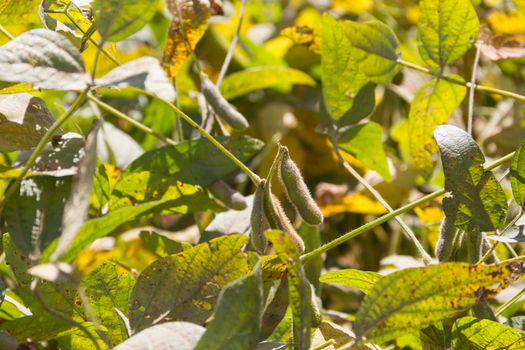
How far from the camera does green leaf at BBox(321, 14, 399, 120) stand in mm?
771

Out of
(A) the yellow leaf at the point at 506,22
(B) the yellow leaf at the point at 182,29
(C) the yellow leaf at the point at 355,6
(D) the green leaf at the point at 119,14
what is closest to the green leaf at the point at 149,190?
(B) the yellow leaf at the point at 182,29

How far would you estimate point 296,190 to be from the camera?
1.90 ft

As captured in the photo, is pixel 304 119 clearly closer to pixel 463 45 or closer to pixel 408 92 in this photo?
pixel 408 92

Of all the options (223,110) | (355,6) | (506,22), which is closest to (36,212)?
(223,110)

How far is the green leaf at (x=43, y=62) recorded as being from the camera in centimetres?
48

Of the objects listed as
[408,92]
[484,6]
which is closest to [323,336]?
[408,92]

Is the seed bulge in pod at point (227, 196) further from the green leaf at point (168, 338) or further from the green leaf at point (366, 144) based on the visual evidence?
the green leaf at point (168, 338)

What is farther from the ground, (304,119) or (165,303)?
(165,303)

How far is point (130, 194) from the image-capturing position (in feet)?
2.31

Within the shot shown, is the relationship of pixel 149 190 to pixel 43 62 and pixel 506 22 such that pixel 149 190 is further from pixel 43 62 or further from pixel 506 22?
pixel 506 22

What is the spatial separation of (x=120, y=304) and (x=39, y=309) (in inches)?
2.4

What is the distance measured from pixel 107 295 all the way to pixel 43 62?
0.18 meters

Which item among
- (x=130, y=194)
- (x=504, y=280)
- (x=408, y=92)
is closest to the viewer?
(x=504, y=280)

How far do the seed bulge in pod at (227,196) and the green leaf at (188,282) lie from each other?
20 centimetres
